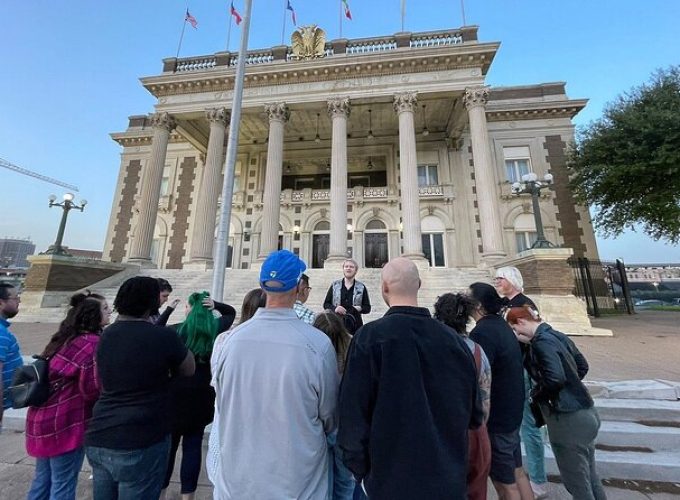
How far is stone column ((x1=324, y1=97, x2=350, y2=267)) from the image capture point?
1484 cm

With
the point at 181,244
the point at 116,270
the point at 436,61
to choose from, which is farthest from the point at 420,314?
the point at 181,244

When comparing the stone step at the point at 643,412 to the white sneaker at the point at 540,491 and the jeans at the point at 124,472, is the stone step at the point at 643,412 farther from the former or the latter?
the jeans at the point at 124,472

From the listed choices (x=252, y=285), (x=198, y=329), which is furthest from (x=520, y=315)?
(x=252, y=285)

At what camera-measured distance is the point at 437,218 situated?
66.3 ft

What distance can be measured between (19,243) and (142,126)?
5590 inches

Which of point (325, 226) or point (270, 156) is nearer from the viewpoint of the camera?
point (270, 156)

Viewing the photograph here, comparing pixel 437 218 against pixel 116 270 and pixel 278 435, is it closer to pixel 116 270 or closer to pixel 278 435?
pixel 116 270

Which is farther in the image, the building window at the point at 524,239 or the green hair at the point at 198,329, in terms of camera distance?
the building window at the point at 524,239

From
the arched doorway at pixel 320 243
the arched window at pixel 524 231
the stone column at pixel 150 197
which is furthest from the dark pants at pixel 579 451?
the arched window at pixel 524 231

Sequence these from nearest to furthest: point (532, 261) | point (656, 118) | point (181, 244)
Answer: point (532, 261), point (656, 118), point (181, 244)

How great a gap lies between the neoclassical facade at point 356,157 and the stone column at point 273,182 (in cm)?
7

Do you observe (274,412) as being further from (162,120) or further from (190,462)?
(162,120)

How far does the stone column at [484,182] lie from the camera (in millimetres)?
14281

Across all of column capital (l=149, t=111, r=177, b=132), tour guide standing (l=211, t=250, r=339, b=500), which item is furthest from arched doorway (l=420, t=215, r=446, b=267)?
tour guide standing (l=211, t=250, r=339, b=500)
